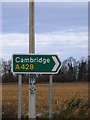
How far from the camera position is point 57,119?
8.86 metres

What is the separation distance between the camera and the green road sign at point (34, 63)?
5.20 meters

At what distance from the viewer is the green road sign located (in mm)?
5195

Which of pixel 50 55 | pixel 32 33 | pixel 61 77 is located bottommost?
pixel 61 77

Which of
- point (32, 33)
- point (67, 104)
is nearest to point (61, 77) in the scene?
point (67, 104)

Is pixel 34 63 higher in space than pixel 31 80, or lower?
higher

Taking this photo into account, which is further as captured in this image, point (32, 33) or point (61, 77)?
point (61, 77)

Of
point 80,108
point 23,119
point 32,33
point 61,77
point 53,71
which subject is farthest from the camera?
point 61,77

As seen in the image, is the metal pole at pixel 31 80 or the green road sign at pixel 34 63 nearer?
the green road sign at pixel 34 63

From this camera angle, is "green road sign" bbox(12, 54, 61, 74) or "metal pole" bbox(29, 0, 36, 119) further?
"metal pole" bbox(29, 0, 36, 119)

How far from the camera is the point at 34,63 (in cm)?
521

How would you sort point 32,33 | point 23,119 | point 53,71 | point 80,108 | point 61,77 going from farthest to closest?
point 61,77 → point 80,108 → point 23,119 → point 32,33 → point 53,71

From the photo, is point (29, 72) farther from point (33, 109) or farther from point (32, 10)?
point (32, 10)

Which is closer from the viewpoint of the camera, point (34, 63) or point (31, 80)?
point (34, 63)

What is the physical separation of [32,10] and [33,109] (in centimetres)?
195
